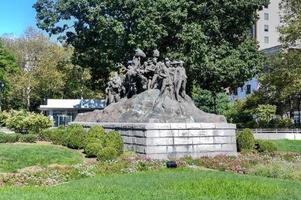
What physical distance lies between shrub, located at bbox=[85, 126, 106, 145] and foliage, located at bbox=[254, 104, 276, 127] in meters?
33.9

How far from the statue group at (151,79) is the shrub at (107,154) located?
4108 millimetres

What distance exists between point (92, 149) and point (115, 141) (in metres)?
0.99

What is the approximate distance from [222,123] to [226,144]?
0.87 m

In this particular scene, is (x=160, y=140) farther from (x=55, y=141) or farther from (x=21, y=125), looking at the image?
(x=21, y=125)

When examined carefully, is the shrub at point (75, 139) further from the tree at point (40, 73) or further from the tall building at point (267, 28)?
the tall building at point (267, 28)

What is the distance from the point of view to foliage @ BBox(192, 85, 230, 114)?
63250 mm

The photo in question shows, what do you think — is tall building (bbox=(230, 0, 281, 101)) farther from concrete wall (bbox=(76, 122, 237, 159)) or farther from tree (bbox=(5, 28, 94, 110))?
concrete wall (bbox=(76, 122, 237, 159))

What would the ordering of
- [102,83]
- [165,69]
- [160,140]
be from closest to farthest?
[160,140] → [165,69] → [102,83]

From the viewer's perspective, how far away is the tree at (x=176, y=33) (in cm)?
3469

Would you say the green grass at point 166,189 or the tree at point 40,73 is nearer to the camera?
the green grass at point 166,189

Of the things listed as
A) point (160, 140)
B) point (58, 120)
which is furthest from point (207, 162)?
point (58, 120)

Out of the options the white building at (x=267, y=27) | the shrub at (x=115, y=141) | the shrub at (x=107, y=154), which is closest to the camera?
the shrub at (x=107, y=154)

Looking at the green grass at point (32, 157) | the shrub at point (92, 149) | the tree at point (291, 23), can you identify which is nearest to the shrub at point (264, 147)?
the shrub at point (92, 149)

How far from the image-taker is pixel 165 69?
22688 millimetres
